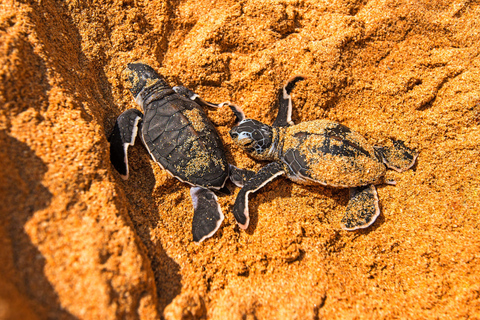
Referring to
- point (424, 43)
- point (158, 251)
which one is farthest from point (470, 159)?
point (158, 251)

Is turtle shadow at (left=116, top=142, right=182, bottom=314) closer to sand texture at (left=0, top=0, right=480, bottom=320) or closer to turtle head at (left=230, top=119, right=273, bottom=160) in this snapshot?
sand texture at (left=0, top=0, right=480, bottom=320)

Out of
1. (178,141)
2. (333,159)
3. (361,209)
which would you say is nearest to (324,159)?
(333,159)

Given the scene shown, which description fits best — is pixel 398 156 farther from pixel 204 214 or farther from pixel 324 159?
pixel 204 214

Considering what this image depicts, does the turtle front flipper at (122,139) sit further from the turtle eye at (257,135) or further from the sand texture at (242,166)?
the turtle eye at (257,135)

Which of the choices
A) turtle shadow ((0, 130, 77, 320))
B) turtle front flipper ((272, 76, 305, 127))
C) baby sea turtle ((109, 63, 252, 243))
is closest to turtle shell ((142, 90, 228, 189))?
baby sea turtle ((109, 63, 252, 243))

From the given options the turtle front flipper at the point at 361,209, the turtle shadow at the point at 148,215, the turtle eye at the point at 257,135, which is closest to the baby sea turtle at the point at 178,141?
the turtle shadow at the point at 148,215

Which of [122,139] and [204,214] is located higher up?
[122,139]

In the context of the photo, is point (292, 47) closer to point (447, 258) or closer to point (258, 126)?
point (258, 126)
